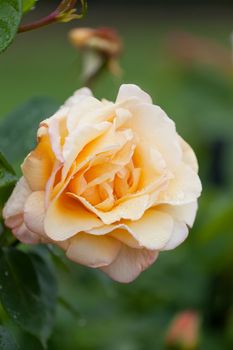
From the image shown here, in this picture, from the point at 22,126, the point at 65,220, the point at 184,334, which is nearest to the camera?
the point at 65,220

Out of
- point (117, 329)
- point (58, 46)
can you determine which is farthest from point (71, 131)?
point (58, 46)

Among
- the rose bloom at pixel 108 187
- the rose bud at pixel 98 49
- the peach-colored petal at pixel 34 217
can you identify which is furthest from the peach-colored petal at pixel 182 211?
the rose bud at pixel 98 49

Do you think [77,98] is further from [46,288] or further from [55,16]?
[46,288]

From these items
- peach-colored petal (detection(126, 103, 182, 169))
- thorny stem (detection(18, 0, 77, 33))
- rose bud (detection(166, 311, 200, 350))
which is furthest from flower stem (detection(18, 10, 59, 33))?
rose bud (detection(166, 311, 200, 350))

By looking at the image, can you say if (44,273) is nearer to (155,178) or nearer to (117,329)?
(155,178)

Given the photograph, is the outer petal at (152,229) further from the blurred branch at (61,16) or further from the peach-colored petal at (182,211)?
the blurred branch at (61,16)

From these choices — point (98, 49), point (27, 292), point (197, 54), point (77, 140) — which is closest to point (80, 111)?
point (77, 140)
